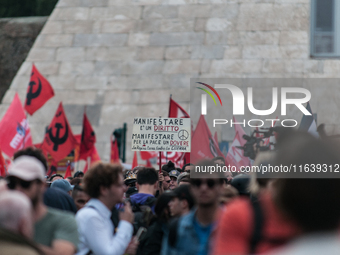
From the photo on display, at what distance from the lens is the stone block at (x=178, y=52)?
48.4 ft

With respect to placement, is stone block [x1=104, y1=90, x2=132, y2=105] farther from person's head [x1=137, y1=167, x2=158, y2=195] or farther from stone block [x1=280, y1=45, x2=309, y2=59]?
person's head [x1=137, y1=167, x2=158, y2=195]

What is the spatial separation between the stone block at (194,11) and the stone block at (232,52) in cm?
112

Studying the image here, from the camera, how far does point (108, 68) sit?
1493cm

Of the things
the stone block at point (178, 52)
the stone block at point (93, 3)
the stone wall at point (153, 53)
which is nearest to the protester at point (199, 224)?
the stone wall at point (153, 53)

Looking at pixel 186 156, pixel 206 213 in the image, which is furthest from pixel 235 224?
pixel 186 156

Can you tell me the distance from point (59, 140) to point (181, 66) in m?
4.82

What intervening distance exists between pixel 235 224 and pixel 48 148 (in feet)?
30.6

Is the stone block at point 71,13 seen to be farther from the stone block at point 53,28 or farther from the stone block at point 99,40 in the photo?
the stone block at point 99,40

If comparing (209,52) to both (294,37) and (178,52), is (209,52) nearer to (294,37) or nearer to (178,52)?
(178,52)

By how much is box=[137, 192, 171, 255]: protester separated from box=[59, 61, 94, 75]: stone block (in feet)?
38.0

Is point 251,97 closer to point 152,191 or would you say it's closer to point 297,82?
point 297,82

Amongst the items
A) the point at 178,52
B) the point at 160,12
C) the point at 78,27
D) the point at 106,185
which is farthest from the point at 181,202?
the point at 78,27

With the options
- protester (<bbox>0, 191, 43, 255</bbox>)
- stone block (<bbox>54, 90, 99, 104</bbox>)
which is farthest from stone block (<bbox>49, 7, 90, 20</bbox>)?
protester (<bbox>0, 191, 43, 255</bbox>)

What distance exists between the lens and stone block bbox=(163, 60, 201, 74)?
1455cm
